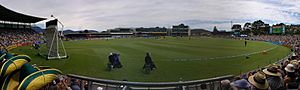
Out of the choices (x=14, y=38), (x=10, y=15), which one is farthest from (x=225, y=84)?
(x=14, y=38)

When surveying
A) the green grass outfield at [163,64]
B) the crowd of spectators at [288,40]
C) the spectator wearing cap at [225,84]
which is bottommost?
the green grass outfield at [163,64]

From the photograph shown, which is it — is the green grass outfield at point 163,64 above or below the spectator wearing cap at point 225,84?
below

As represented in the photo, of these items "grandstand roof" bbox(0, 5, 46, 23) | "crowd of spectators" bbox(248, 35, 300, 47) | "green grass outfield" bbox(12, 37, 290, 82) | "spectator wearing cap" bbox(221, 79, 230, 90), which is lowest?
"green grass outfield" bbox(12, 37, 290, 82)

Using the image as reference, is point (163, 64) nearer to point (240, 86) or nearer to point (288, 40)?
point (240, 86)

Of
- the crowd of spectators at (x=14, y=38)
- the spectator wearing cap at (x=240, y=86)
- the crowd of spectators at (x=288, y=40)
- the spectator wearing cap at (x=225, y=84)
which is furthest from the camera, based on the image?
the crowd of spectators at (x=14, y=38)

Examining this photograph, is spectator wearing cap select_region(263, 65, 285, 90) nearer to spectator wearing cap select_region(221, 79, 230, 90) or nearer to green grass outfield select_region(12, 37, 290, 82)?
spectator wearing cap select_region(221, 79, 230, 90)

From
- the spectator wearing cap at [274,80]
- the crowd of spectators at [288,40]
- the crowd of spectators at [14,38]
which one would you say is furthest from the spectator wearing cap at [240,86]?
the crowd of spectators at [14,38]

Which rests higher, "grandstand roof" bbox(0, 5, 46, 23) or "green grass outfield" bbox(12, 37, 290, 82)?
"grandstand roof" bbox(0, 5, 46, 23)

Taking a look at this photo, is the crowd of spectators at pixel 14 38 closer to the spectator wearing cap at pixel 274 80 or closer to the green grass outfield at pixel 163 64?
the green grass outfield at pixel 163 64

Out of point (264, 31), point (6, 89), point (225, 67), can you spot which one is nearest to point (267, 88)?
point (6, 89)

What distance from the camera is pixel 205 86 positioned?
3.28 m

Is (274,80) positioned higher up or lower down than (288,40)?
higher up

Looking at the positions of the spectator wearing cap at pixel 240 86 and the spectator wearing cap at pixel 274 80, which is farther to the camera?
the spectator wearing cap at pixel 274 80

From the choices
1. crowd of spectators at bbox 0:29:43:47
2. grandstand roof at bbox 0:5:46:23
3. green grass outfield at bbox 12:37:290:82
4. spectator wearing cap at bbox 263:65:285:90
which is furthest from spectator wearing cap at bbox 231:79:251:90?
grandstand roof at bbox 0:5:46:23
